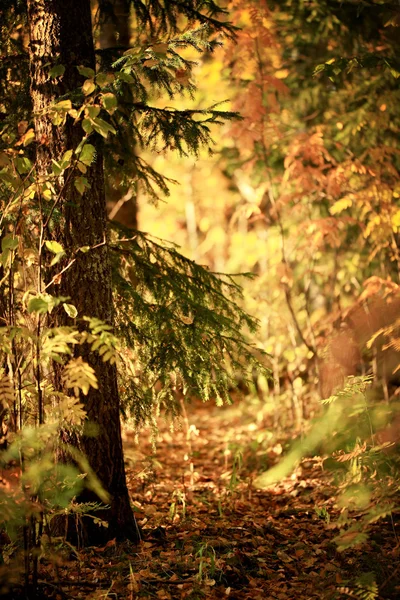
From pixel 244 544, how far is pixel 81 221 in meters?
2.61

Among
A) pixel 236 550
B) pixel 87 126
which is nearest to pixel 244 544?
pixel 236 550

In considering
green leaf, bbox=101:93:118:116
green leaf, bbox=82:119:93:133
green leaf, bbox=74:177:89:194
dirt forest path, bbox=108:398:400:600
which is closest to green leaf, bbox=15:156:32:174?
green leaf, bbox=74:177:89:194

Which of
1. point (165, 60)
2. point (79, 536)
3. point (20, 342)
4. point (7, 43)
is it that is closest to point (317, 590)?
point (79, 536)

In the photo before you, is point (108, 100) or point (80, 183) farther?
point (80, 183)

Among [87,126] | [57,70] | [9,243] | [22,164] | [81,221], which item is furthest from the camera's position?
[81,221]

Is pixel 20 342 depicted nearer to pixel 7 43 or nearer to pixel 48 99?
pixel 48 99

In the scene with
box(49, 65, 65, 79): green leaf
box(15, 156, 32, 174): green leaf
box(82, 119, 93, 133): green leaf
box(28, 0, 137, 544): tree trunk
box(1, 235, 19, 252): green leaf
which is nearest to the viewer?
box(1, 235, 19, 252): green leaf

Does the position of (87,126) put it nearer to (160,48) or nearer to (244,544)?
(160,48)

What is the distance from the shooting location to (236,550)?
12.3ft

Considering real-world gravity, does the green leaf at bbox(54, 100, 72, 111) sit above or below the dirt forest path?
above

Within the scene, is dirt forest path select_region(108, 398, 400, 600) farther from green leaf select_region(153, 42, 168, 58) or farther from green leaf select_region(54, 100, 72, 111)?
green leaf select_region(153, 42, 168, 58)

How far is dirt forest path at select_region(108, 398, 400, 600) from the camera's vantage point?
327cm

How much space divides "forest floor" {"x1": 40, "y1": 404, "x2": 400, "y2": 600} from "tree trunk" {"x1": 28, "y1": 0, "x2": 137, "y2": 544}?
1.20ft

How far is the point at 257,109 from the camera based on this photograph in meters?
6.02
